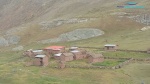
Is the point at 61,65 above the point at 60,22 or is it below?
below

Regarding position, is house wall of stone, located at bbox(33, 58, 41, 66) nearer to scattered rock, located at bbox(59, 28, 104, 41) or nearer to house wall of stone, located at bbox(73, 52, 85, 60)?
house wall of stone, located at bbox(73, 52, 85, 60)

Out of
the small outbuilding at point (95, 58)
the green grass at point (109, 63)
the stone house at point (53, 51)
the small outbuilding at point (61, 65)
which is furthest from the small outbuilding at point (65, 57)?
the green grass at point (109, 63)

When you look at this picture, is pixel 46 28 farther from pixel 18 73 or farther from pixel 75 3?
pixel 18 73

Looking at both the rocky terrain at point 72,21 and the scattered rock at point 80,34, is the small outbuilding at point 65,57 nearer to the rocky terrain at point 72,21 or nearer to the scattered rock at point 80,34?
the rocky terrain at point 72,21

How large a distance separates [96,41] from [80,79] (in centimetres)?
4602

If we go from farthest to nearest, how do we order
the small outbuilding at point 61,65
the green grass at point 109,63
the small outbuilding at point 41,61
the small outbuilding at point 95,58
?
1. the small outbuilding at point 95,58
2. the small outbuilding at point 41,61
3. the green grass at point 109,63
4. the small outbuilding at point 61,65

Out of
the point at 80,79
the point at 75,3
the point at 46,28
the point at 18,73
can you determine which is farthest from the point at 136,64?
the point at 75,3

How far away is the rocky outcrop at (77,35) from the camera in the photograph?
387ft

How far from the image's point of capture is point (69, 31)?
4852 inches

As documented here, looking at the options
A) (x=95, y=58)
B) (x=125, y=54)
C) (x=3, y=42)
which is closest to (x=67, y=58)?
(x=95, y=58)

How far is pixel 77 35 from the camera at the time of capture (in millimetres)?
119938

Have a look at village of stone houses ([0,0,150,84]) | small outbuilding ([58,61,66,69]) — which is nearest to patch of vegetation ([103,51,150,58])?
village of stone houses ([0,0,150,84])

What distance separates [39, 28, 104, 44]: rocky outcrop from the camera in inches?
4648

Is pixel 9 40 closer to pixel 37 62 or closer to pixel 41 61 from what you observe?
pixel 37 62
